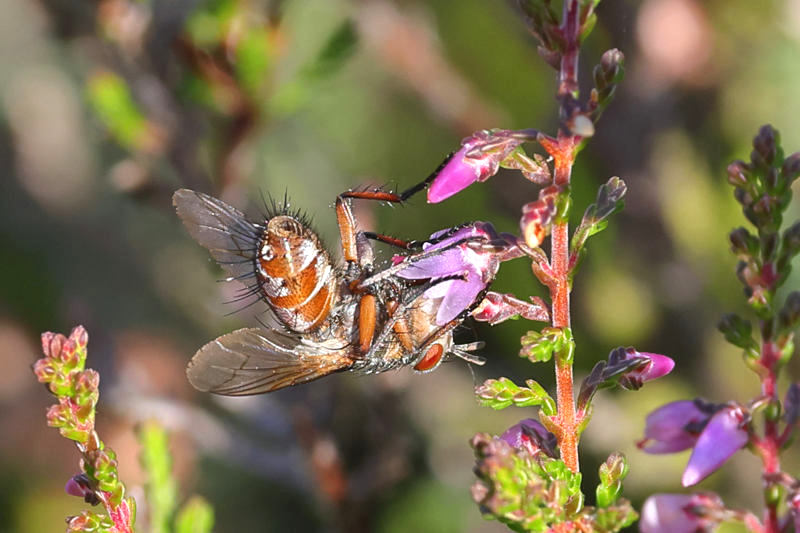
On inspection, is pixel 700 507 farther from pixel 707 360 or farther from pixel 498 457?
pixel 707 360

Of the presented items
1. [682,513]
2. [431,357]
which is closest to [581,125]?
[682,513]

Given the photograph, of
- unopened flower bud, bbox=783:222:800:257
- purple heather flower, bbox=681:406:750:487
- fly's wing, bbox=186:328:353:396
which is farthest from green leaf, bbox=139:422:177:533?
unopened flower bud, bbox=783:222:800:257

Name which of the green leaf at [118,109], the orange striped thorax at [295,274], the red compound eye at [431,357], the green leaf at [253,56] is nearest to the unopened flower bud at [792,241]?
the red compound eye at [431,357]

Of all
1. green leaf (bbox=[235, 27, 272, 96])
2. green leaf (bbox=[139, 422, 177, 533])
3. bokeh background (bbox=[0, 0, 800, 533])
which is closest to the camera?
green leaf (bbox=[139, 422, 177, 533])

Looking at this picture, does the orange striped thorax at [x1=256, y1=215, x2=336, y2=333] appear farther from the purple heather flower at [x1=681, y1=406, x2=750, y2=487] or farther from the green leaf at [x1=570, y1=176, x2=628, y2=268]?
the purple heather flower at [x1=681, y1=406, x2=750, y2=487]

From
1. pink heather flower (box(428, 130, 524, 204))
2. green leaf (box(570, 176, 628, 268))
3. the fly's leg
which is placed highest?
pink heather flower (box(428, 130, 524, 204))

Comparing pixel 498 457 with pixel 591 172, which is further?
pixel 591 172

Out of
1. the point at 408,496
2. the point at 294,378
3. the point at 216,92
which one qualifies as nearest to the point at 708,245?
the point at 408,496

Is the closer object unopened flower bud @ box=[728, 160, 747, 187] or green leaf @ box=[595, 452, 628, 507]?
unopened flower bud @ box=[728, 160, 747, 187]
